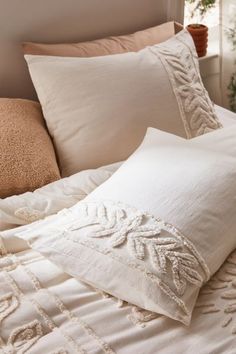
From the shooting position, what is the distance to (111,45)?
1682mm

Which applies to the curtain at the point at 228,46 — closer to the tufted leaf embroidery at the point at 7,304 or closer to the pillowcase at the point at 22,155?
the pillowcase at the point at 22,155

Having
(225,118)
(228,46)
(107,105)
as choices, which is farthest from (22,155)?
(228,46)

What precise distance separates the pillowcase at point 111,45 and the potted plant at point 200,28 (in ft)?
0.95

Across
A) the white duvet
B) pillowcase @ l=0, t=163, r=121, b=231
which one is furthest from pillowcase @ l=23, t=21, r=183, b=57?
the white duvet

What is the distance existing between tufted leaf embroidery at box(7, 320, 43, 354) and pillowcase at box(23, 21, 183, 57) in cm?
93

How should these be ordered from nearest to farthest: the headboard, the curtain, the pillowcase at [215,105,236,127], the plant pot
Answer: the headboard → the pillowcase at [215,105,236,127] → the plant pot → the curtain

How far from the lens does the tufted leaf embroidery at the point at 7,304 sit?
3.01 feet

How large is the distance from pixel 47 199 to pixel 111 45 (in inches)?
27.2

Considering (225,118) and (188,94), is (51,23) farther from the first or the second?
(225,118)

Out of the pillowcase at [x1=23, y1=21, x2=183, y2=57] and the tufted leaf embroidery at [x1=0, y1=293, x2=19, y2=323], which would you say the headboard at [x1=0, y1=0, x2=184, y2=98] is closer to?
the pillowcase at [x1=23, y1=21, x2=183, y2=57]

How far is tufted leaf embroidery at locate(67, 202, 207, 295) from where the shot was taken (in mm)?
937

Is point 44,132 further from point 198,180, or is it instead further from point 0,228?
point 198,180

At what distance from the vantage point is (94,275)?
972mm

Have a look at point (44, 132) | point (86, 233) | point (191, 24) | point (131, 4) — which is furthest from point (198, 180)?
point (191, 24)
